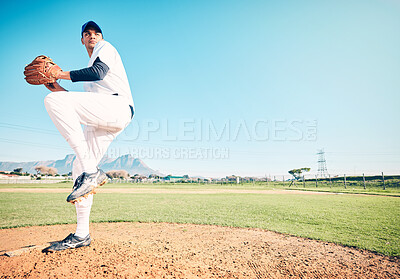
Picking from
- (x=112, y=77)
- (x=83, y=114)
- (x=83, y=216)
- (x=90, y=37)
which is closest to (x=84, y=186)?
(x=83, y=114)

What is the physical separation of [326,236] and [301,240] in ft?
2.32

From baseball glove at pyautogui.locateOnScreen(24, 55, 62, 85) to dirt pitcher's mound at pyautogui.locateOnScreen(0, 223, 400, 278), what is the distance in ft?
6.32

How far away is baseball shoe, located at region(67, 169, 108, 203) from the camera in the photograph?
1.84 meters

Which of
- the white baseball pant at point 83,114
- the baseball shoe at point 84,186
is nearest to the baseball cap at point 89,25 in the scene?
the white baseball pant at point 83,114

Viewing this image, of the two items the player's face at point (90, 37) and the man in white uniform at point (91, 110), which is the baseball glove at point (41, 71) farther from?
the player's face at point (90, 37)

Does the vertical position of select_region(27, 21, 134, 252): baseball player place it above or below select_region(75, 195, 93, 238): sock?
above

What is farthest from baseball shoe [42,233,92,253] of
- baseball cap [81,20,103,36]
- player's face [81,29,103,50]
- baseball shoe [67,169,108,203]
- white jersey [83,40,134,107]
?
baseball cap [81,20,103,36]

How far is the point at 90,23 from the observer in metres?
2.56

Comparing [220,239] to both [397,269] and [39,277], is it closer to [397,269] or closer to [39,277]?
[397,269]

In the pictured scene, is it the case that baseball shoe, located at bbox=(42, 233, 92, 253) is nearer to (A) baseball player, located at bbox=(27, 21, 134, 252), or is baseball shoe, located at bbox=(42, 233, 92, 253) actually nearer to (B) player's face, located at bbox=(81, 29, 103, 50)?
Answer: (A) baseball player, located at bbox=(27, 21, 134, 252)

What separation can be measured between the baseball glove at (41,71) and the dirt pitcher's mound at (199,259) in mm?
1927

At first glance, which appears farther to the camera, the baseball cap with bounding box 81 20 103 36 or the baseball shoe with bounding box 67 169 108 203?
the baseball cap with bounding box 81 20 103 36

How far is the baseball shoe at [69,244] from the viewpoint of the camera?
8.27 feet

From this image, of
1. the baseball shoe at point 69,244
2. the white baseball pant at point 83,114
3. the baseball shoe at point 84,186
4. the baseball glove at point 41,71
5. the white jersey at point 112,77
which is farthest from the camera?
the baseball shoe at point 69,244
